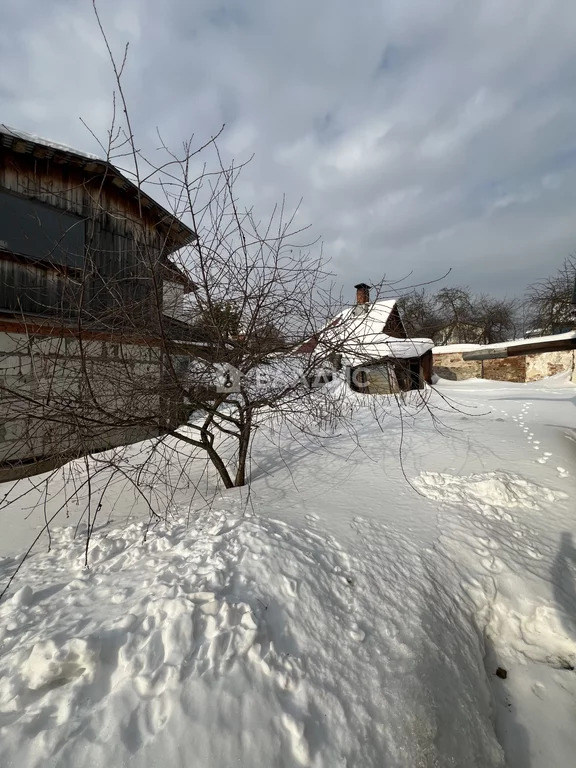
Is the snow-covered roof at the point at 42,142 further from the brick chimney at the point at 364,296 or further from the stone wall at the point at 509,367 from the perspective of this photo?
the stone wall at the point at 509,367

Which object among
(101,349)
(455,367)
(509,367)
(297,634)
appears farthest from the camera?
(455,367)

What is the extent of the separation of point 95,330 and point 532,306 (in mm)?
22638

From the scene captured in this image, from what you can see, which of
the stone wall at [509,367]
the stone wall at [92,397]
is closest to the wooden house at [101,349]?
the stone wall at [92,397]

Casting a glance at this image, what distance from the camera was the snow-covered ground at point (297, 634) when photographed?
1392 millimetres

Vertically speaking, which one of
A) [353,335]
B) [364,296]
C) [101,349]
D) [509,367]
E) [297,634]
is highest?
[364,296]

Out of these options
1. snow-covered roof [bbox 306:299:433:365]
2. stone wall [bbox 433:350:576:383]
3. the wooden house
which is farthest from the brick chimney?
stone wall [bbox 433:350:576:383]

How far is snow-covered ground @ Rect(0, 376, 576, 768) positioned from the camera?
54.8 inches

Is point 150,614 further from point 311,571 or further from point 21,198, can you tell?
point 21,198

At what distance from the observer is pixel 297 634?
1.88m

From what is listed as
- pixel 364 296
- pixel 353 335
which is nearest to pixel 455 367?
pixel 364 296

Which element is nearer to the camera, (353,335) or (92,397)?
(92,397)

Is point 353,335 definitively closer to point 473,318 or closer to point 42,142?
point 42,142

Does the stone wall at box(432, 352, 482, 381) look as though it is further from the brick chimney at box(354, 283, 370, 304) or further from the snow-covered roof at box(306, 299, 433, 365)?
the snow-covered roof at box(306, 299, 433, 365)

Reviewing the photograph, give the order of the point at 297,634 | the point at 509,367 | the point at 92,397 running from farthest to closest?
the point at 509,367
the point at 92,397
the point at 297,634
